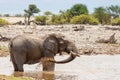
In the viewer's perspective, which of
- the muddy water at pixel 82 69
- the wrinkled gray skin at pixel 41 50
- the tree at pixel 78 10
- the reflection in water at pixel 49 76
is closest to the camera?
the reflection in water at pixel 49 76

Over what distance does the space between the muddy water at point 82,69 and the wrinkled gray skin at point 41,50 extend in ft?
1.40

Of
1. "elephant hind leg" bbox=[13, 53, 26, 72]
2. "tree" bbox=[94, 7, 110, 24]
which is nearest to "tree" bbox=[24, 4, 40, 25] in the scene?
"tree" bbox=[94, 7, 110, 24]

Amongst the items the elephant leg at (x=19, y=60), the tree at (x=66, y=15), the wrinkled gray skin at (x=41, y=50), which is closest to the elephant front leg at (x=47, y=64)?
the wrinkled gray skin at (x=41, y=50)

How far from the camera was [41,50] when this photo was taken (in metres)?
17.3

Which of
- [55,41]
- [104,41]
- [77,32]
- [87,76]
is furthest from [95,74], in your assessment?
[77,32]

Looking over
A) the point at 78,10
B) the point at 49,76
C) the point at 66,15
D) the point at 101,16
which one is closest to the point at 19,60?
the point at 49,76

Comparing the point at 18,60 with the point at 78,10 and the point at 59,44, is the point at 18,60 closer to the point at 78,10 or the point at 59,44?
the point at 59,44

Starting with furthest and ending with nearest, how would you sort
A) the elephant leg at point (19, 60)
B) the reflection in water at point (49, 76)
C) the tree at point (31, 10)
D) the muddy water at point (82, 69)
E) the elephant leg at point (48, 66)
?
the tree at point (31, 10) < the elephant leg at point (48, 66) < the elephant leg at point (19, 60) < the muddy water at point (82, 69) < the reflection in water at point (49, 76)

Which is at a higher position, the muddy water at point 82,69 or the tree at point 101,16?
the muddy water at point 82,69

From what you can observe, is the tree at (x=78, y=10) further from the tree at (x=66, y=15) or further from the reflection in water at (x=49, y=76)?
the reflection in water at (x=49, y=76)

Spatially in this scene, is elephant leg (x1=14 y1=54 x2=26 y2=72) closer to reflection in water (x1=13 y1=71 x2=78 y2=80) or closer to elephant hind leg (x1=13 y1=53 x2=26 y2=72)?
elephant hind leg (x1=13 y1=53 x2=26 y2=72)

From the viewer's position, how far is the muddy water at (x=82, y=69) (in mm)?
16266

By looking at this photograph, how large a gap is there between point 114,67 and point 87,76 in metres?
3.85

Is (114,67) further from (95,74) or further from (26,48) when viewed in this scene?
(26,48)
